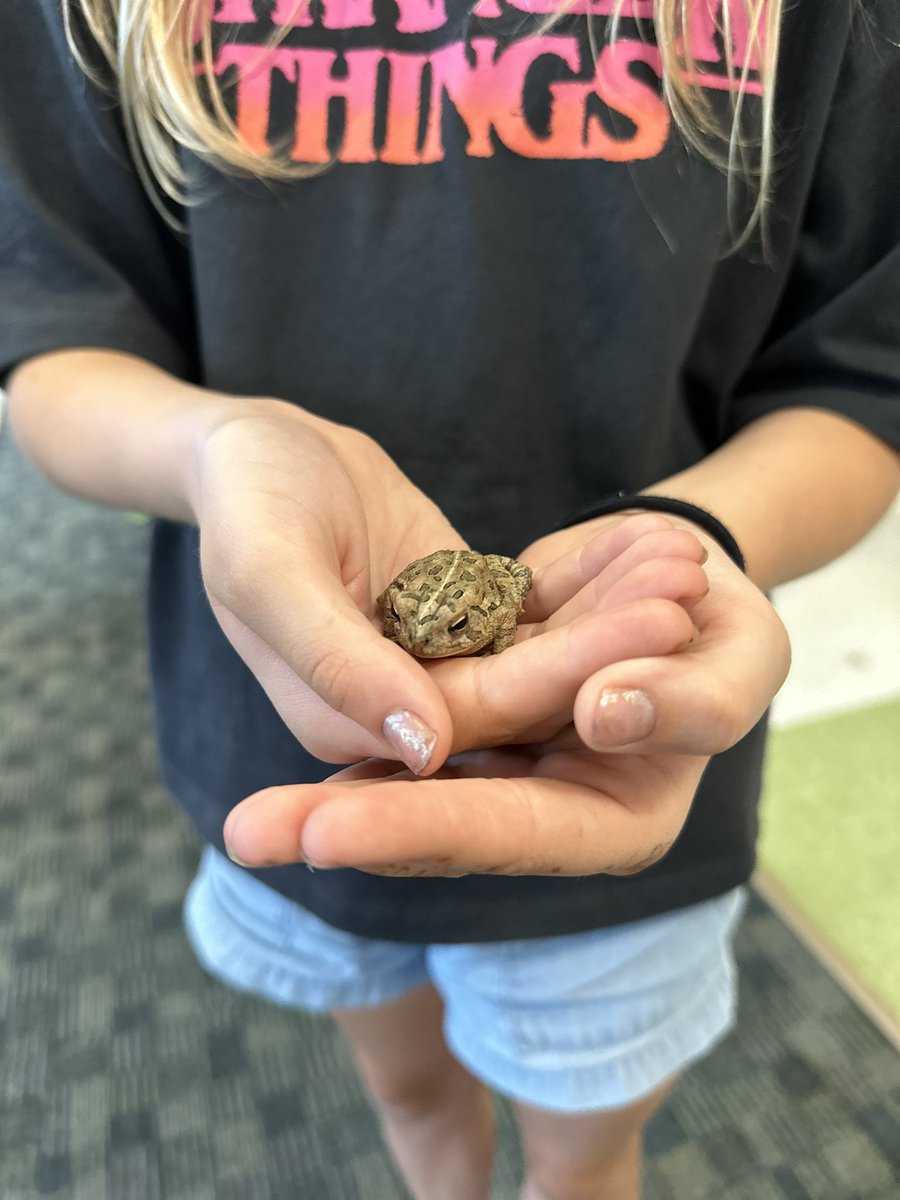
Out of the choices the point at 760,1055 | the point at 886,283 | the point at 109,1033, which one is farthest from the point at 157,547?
the point at 760,1055

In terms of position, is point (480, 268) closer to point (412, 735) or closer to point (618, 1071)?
point (412, 735)

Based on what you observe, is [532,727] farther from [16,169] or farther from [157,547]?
[16,169]

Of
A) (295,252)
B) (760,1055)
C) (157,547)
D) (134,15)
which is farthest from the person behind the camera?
(760,1055)

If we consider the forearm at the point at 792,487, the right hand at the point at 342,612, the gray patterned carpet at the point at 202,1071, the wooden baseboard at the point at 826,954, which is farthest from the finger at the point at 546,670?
the wooden baseboard at the point at 826,954

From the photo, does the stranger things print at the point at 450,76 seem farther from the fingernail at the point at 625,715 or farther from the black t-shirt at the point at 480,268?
the fingernail at the point at 625,715

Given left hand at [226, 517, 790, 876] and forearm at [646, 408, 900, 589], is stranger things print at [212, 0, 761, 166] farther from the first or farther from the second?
left hand at [226, 517, 790, 876]
